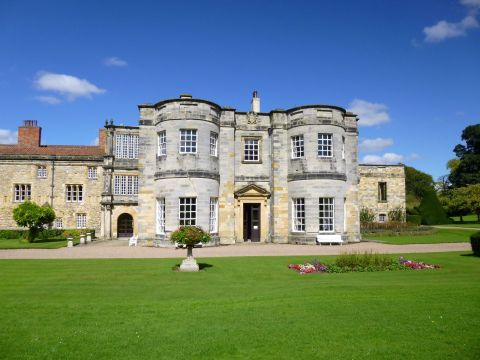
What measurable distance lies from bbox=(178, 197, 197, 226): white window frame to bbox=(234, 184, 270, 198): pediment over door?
12.0 feet

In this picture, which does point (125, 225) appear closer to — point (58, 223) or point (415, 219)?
A: point (58, 223)

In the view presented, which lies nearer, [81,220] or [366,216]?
[81,220]

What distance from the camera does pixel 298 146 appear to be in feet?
88.7

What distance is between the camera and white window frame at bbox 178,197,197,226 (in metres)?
24.2

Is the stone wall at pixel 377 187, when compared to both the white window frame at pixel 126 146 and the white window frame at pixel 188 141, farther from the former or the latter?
the white window frame at pixel 126 146

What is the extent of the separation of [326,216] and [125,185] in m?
19.1

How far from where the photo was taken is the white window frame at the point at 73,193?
36844 millimetres

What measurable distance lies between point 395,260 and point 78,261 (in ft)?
44.6

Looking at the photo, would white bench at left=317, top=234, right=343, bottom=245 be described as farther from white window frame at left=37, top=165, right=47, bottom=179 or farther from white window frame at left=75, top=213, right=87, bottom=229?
white window frame at left=37, top=165, right=47, bottom=179

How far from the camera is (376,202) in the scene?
42406 millimetres

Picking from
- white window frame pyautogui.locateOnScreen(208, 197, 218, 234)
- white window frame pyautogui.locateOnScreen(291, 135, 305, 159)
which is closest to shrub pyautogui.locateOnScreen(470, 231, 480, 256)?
white window frame pyautogui.locateOnScreen(291, 135, 305, 159)

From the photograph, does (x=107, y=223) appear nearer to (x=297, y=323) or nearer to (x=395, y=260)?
(x=395, y=260)

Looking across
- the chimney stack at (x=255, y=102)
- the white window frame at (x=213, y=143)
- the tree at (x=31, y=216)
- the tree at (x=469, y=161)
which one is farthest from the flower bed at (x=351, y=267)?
the tree at (x=469, y=161)

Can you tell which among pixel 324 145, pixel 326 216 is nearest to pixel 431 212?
pixel 326 216
